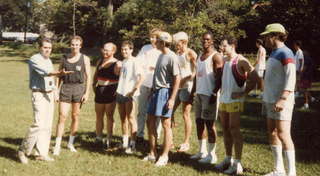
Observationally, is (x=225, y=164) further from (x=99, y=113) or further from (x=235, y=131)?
(x=99, y=113)

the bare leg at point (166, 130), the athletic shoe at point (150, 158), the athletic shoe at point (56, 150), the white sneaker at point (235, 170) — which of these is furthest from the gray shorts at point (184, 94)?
the athletic shoe at point (56, 150)

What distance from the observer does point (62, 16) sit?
122 feet

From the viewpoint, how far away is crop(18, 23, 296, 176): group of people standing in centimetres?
553

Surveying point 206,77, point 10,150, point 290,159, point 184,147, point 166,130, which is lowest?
point 10,150

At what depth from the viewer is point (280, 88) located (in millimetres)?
5461

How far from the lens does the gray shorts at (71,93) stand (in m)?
6.94

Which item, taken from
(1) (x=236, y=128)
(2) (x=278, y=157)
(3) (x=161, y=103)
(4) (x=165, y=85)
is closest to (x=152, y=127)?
(3) (x=161, y=103)

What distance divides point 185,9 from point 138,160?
590 inches

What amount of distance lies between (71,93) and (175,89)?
188cm

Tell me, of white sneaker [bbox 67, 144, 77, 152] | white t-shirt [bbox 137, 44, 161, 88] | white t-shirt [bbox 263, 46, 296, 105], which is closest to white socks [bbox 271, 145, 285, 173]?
white t-shirt [bbox 263, 46, 296, 105]

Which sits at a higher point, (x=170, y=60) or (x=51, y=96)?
(x=170, y=60)

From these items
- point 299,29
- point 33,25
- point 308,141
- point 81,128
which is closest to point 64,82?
point 81,128

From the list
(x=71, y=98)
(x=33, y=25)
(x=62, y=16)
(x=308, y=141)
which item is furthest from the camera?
(x=33, y=25)

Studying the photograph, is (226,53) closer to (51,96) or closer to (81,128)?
(51,96)
